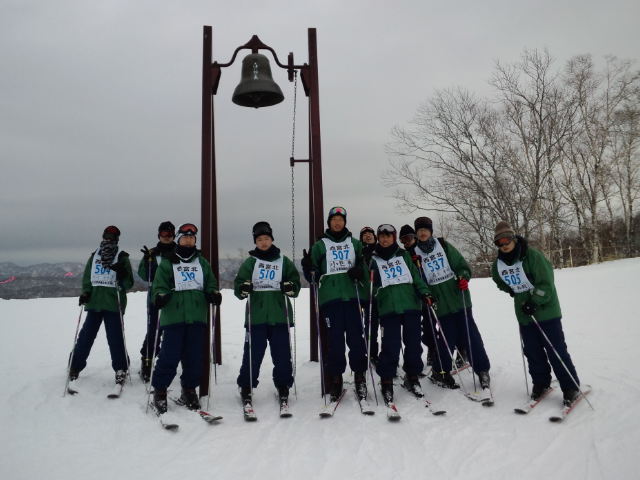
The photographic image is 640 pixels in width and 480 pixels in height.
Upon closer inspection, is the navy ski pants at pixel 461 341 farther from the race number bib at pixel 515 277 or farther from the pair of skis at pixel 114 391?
the pair of skis at pixel 114 391

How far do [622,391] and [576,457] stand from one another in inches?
62.9

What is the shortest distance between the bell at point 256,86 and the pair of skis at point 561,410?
443cm

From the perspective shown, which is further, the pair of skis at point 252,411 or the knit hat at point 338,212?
the knit hat at point 338,212

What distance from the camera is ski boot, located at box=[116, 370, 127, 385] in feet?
16.8

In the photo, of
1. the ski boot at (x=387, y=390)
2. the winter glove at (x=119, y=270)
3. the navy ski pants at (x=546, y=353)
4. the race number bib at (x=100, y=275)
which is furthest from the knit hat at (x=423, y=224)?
the race number bib at (x=100, y=275)

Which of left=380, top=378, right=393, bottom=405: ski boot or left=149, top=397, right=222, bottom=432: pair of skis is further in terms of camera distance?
left=380, top=378, right=393, bottom=405: ski boot

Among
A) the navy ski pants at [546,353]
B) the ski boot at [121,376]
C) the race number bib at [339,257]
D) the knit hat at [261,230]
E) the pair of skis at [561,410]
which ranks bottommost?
the pair of skis at [561,410]

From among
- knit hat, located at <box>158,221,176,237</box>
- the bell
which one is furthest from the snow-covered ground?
the bell

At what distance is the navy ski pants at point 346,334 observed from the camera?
473 cm

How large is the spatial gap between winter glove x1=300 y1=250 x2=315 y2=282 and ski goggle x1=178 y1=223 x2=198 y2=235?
4.16 feet

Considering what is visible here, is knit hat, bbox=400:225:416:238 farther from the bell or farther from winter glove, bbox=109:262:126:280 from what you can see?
winter glove, bbox=109:262:126:280

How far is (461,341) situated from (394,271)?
126 cm

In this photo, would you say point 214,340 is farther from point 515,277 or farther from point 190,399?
point 515,277

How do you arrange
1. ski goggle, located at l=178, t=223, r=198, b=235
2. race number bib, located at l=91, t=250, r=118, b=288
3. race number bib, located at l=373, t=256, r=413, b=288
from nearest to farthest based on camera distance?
race number bib, located at l=373, t=256, r=413, b=288 < ski goggle, located at l=178, t=223, r=198, b=235 < race number bib, located at l=91, t=250, r=118, b=288
